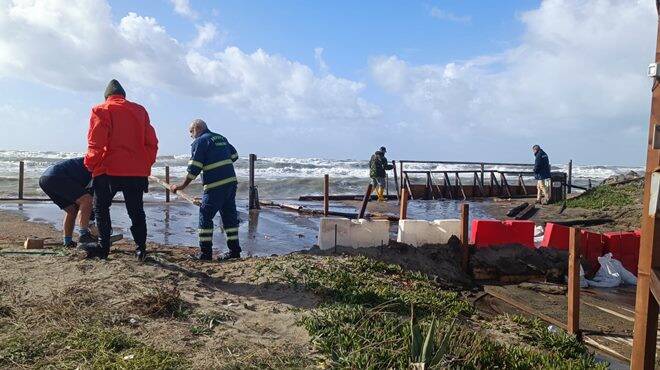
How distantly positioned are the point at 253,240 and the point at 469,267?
14.6ft

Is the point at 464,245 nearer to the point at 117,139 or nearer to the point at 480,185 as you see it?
the point at 117,139

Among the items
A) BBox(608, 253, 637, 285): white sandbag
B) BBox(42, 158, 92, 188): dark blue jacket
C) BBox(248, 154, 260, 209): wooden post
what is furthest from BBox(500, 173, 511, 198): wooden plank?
BBox(42, 158, 92, 188): dark blue jacket

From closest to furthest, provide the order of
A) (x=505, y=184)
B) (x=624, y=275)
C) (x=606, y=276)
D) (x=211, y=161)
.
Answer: (x=211, y=161) → (x=606, y=276) → (x=624, y=275) → (x=505, y=184)

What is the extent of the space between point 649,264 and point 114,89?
17.2ft

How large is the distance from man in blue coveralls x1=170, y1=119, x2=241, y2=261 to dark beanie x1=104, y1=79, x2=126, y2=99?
134 cm

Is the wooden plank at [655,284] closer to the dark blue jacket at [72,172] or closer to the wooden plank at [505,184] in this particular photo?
the dark blue jacket at [72,172]

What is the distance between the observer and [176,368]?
10.6 feet

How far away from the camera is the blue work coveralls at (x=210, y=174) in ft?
22.5

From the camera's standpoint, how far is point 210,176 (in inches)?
274

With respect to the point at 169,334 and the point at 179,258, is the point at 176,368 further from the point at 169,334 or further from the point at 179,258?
the point at 179,258

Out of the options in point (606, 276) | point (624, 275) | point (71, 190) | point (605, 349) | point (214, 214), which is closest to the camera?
point (605, 349)

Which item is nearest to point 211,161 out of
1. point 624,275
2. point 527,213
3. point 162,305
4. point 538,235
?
point 162,305

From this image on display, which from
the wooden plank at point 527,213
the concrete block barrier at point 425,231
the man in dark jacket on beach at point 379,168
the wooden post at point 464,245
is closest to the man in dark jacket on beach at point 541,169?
the wooden plank at point 527,213

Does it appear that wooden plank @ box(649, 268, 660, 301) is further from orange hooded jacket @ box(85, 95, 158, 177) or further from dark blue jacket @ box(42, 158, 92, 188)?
dark blue jacket @ box(42, 158, 92, 188)
